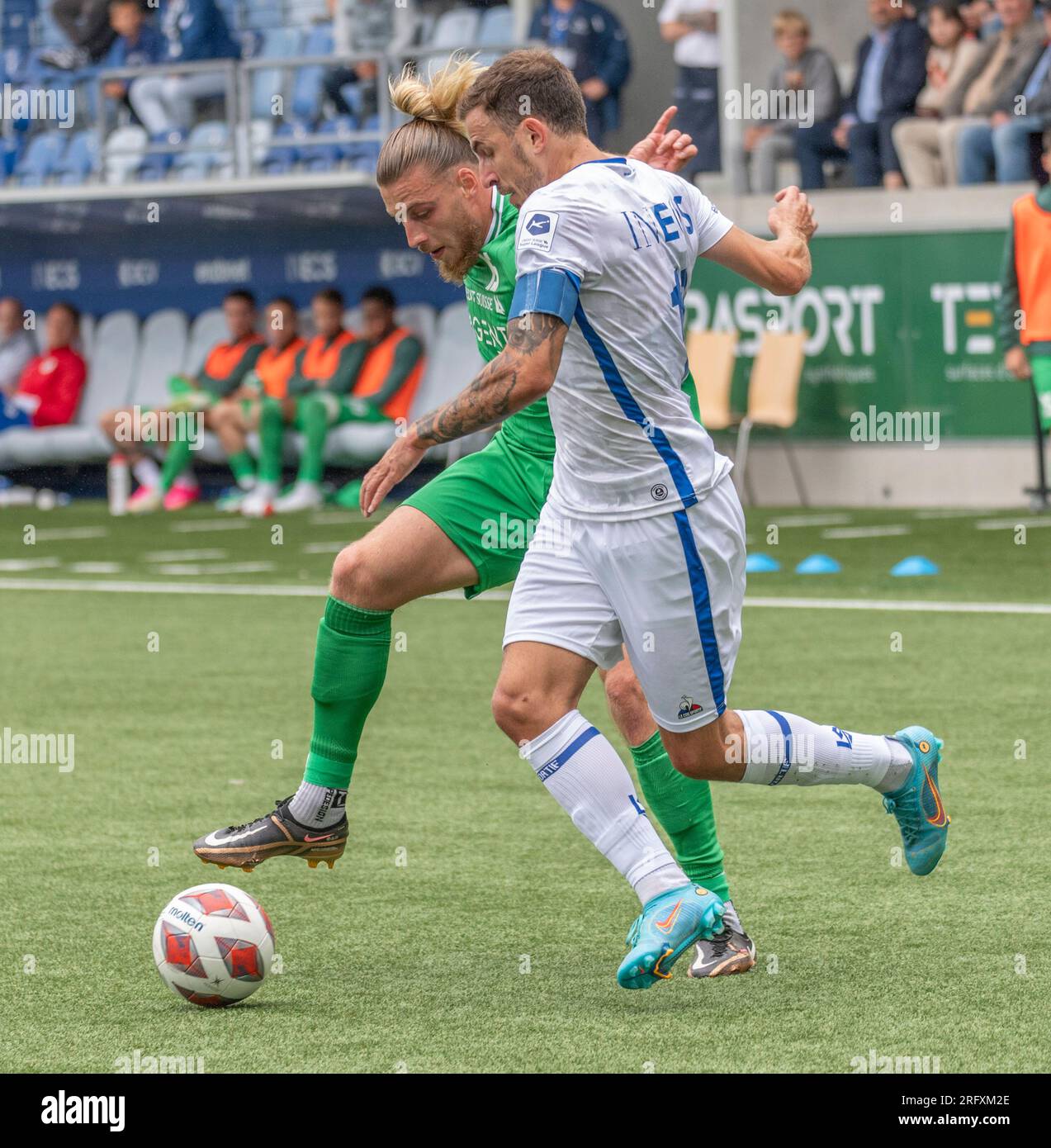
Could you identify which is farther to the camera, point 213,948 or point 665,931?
point 213,948

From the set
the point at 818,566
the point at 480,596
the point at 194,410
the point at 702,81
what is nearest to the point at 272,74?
the point at 194,410

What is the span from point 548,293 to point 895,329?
14012 mm

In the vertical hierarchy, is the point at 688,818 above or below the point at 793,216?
below

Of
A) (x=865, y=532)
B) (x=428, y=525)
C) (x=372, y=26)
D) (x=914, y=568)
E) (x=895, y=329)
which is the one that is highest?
(x=428, y=525)

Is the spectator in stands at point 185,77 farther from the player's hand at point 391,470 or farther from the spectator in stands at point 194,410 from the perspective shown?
the player's hand at point 391,470

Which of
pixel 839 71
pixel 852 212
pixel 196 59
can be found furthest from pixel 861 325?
pixel 196 59

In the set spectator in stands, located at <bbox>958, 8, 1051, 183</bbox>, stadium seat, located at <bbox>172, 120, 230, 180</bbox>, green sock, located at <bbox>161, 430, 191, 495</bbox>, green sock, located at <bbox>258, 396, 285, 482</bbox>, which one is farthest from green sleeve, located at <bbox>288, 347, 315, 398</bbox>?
spectator in stands, located at <bbox>958, 8, 1051, 183</bbox>

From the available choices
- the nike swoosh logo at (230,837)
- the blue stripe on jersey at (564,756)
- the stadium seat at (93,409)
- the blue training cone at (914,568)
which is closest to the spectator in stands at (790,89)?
the blue training cone at (914,568)

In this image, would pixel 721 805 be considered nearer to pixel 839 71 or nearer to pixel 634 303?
pixel 634 303

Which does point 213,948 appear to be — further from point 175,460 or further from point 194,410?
point 194,410

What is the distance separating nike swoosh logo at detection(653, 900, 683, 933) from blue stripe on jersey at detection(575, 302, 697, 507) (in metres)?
0.83

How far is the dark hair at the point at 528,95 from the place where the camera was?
4.46 m

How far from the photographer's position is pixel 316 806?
17.5 ft

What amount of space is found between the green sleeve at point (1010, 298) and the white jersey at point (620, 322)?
37.0 feet
